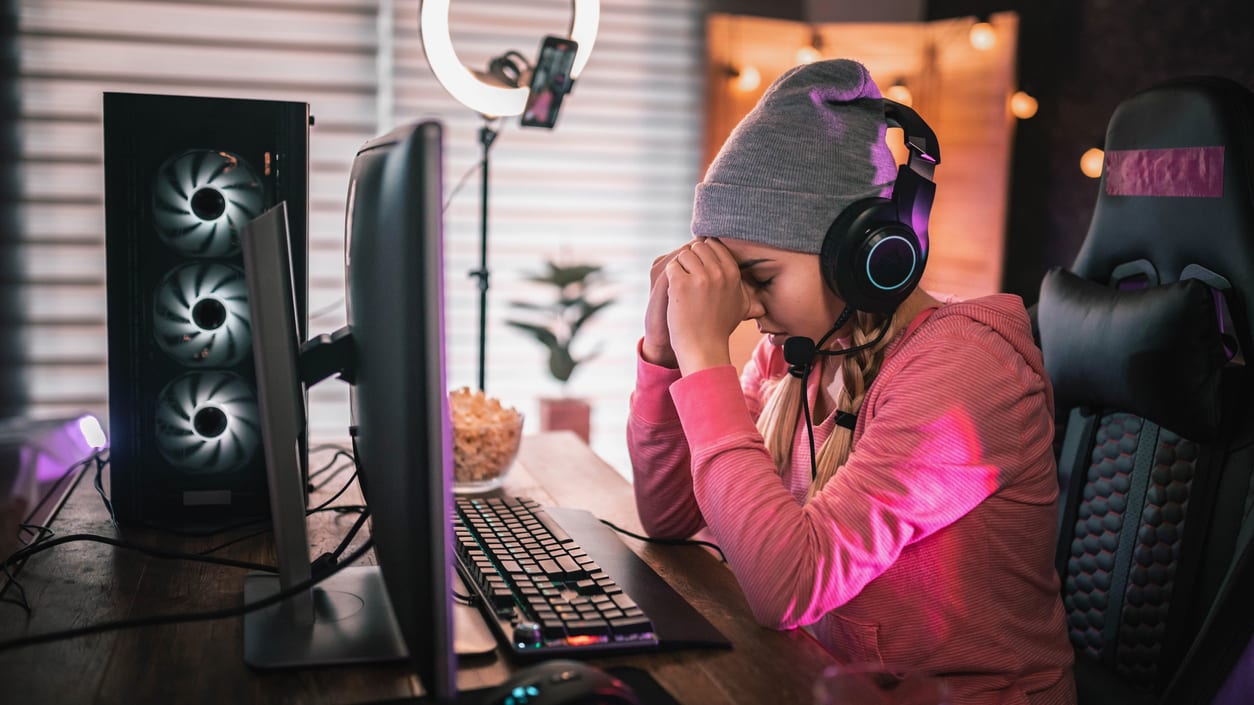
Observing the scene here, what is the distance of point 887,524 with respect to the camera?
88 centimetres

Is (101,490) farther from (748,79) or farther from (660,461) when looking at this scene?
(748,79)

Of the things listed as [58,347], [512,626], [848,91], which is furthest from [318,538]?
[58,347]

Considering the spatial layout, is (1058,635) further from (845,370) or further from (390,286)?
(390,286)

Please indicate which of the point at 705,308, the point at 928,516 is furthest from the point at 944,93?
the point at 928,516

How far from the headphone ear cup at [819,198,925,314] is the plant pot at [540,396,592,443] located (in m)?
1.77

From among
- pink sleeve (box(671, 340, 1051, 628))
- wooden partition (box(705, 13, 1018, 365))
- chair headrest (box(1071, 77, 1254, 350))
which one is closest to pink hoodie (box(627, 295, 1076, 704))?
pink sleeve (box(671, 340, 1051, 628))

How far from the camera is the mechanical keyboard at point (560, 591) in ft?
2.55

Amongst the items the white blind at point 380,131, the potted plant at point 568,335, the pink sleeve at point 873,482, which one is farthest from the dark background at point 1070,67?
the pink sleeve at point 873,482

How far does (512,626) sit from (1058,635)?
56cm

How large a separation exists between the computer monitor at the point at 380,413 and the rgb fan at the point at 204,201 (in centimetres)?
29

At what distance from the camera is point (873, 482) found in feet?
2.94

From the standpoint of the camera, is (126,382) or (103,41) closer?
(126,382)

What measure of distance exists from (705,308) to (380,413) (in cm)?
42

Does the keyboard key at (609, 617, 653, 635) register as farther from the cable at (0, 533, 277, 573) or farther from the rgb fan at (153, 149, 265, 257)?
the rgb fan at (153, 149, 265, 257)
